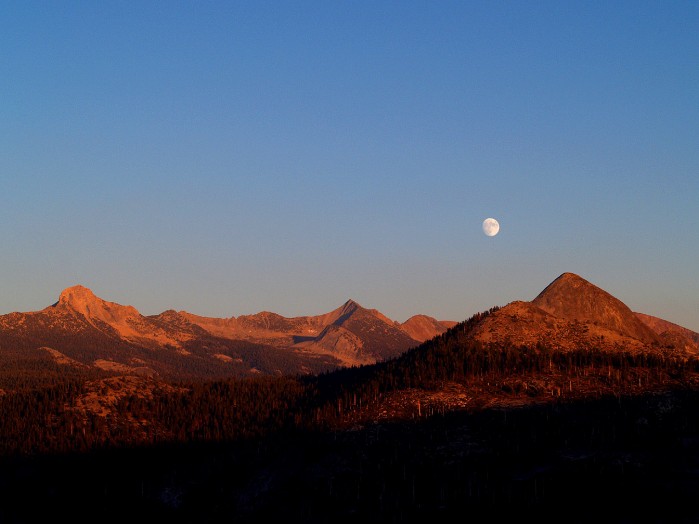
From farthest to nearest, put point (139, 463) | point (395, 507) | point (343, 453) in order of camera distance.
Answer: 1. point (139, 463)
2. point (343, 453)
3. point (395, 507)

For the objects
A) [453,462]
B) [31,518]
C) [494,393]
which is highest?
[494,393]

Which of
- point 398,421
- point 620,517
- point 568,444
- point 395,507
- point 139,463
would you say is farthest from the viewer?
point 139,463

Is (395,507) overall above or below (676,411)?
below

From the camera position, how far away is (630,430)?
159 metres

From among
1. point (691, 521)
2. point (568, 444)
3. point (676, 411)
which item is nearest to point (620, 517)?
point (691, 521)

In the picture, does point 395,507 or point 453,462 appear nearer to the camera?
point 395,507

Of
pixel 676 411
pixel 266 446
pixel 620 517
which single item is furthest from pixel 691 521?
pixel 266 446

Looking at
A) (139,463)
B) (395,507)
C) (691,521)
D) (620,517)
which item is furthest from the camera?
(139,463)

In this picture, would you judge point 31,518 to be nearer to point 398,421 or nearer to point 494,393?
point 398,421

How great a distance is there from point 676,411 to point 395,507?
235 feet

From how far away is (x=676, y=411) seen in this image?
170875mm

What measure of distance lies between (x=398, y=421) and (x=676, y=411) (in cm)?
6179

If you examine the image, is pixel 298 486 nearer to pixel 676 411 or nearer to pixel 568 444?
pixel 568 444

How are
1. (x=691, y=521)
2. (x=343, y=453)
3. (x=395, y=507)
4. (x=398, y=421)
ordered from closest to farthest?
(x=691, y=521) → (x=395, y=507) → (x=343, y=453) → (x=398, y=421)
